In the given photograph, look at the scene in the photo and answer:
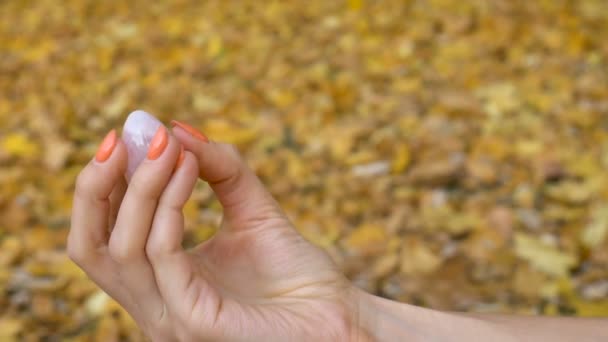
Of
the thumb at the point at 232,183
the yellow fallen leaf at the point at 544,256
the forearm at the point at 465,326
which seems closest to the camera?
the thumb at the point at 232,183

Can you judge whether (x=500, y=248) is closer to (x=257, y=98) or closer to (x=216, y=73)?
(x=257, y=98)

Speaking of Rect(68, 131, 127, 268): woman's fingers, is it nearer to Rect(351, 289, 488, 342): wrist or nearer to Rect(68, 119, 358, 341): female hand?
Rect(68, 119, 358, 341): female hand

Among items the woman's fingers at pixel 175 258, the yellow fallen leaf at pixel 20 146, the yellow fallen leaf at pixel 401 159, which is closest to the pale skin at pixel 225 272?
the woman's fingers at pixel 175 258

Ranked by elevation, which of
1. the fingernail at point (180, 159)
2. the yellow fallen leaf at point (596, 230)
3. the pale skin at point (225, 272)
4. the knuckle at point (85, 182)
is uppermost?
the fingernail at point (180, 159)

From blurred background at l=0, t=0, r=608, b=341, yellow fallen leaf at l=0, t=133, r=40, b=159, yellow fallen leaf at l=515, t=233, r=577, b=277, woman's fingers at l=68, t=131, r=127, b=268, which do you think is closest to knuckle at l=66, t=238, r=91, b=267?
woman's fingers at l=68, t=131, r=127, b=268

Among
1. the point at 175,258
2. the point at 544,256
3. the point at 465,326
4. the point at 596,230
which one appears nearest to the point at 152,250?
the point at 175,258

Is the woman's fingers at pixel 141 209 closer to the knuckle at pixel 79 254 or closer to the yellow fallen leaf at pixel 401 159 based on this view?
the knuckle at pixel 79 254

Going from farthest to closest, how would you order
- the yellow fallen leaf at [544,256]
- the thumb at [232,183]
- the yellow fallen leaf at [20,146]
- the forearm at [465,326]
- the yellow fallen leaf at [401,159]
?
the yellow fallen leaf at [20,146] → the yellow fallen leaf at [401,159] → the yellow fallen leaf at [544,256] → the forearm at [465,326] → the thumb at [232,183]
